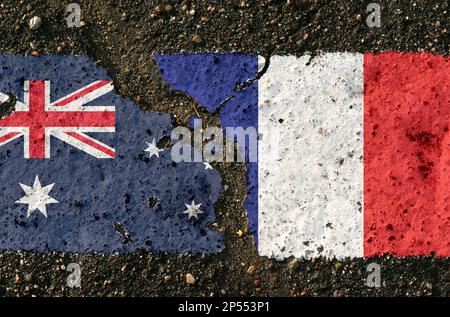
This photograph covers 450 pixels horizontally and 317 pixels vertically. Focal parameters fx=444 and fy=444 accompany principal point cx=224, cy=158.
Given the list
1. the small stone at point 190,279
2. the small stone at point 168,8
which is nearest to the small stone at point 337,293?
the small stone at point 190,279

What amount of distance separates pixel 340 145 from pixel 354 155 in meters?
0.10

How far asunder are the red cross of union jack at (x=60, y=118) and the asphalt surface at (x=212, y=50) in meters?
0.20

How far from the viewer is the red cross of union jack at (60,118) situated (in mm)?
2760

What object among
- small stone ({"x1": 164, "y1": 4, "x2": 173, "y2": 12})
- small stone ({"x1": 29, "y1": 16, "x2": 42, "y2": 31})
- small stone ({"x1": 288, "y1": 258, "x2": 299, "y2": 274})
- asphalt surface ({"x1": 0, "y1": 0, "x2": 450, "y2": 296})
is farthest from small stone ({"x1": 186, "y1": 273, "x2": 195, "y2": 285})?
small stone ({"x1": 29, "y1": 16, "x2": 42, "y2": 31})

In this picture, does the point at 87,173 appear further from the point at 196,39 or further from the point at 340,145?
the point at 340,145

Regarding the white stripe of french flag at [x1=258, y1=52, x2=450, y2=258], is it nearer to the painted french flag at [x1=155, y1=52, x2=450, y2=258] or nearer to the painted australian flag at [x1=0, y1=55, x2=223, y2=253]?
the painted french flag at [x1=155, y1=52, x2=450, y2=258]

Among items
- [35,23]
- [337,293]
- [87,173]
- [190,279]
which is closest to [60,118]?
[87,173]

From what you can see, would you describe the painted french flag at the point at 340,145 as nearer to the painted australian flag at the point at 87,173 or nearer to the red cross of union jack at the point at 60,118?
the painted australian flag at the point at 87,173

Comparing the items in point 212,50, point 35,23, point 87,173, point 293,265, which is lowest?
point 293,265

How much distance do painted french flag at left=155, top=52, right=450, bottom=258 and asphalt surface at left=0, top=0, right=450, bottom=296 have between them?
0.09 meters

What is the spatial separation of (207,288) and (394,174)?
135cm

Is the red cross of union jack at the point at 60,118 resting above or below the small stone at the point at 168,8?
below

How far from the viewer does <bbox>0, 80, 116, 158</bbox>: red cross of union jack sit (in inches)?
109

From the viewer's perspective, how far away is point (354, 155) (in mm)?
2721
